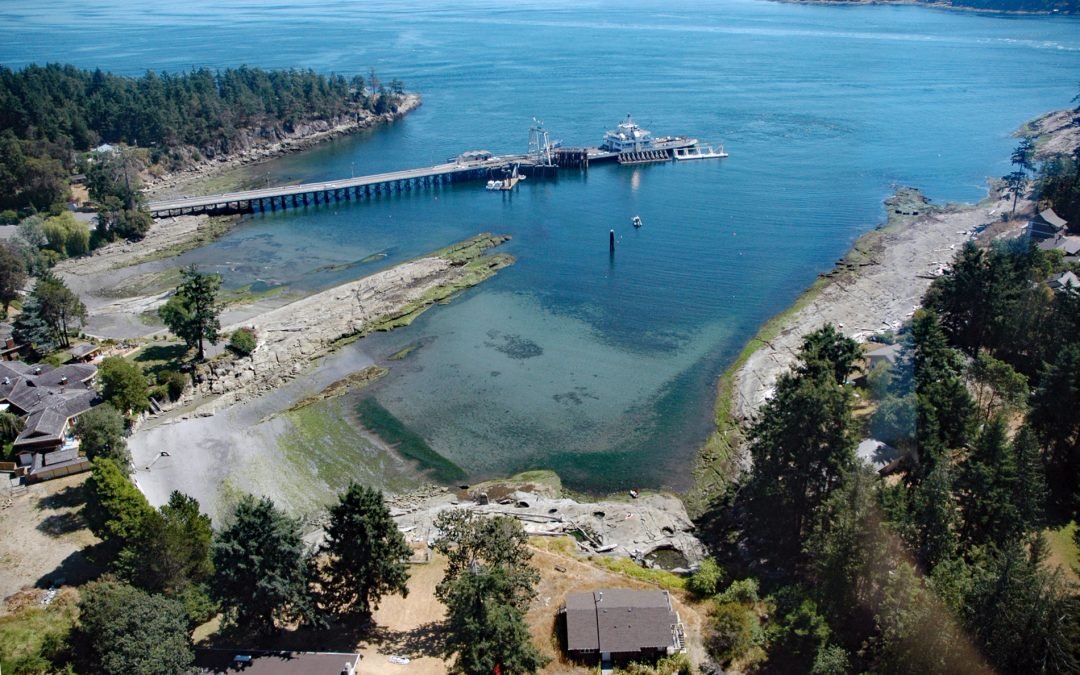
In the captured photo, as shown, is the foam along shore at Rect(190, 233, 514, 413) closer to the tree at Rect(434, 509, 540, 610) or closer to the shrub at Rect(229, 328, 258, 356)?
the shrub at Rect(229, 328, 258, 356)

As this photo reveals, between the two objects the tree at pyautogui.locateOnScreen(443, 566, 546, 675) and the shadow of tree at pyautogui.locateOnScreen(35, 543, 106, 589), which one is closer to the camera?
the tree at pyautogui.locateOnScreen(443, 566, 546, 675)

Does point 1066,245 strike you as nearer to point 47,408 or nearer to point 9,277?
point 47,408

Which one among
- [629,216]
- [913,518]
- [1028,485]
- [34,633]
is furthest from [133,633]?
[629,216]

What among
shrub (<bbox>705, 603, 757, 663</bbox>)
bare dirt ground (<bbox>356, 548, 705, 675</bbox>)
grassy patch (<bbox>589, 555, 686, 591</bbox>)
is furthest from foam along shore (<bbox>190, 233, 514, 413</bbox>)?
shrub (<bbox>705, 603, 757, 663</bbox>)

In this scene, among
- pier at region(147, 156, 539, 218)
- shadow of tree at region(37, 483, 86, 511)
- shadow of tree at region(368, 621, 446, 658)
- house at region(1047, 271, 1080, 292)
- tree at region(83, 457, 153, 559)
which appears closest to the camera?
shadow of tree at region(368, 621, 446, 658)

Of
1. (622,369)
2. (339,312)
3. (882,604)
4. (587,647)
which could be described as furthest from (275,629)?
(339,312)

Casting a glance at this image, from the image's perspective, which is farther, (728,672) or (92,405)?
(92,405)

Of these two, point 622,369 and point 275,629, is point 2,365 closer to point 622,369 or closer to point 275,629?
point 275,629
